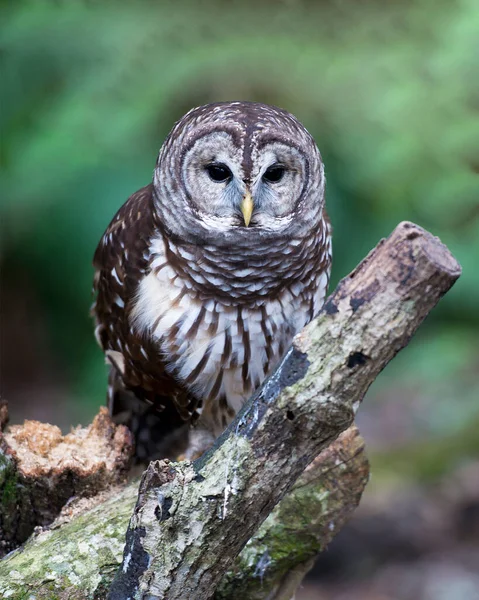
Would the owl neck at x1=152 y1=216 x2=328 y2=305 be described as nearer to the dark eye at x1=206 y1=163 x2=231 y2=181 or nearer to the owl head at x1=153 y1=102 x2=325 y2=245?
the owl head at x1=153 y1=102 x2=325 y2=245

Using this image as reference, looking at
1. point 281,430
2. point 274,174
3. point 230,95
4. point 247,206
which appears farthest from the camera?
point 230,95

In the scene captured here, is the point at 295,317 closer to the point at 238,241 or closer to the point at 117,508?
the point at 238,241

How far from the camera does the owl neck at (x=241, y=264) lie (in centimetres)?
248

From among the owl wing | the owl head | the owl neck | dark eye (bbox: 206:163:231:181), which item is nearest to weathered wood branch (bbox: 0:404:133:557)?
the owl wing

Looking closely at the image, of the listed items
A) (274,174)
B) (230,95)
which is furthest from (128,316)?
(230,95)

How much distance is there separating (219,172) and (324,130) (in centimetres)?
217

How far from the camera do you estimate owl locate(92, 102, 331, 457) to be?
238 centimetres

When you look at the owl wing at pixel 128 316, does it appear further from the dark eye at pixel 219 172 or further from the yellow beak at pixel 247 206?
the yellow beak at pixel 247 206

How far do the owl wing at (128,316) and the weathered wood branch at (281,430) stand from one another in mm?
922

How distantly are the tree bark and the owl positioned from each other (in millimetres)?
586

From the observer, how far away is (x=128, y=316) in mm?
2676

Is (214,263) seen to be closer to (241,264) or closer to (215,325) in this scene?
(241,264)

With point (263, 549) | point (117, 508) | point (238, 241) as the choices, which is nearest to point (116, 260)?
point (238, 241)

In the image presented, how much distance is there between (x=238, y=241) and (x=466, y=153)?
176 centimetres
